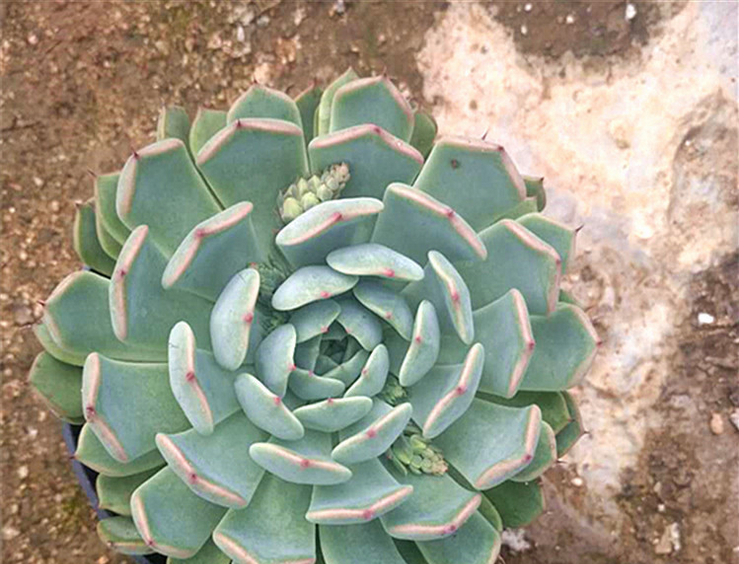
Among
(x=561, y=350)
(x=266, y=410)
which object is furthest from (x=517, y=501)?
(x=266, y=410)

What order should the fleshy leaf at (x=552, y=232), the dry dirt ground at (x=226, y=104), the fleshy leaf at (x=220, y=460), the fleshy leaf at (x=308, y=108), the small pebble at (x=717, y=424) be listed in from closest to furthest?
the fleshy leaf at (x=220, y=460) < the fleshy leaf at (x=552, y=232) < the fleshy leaf at (x=308, y=108) < the dry dirt ground at (x=226, y=104) < the small pebble at (x=717, y=424)

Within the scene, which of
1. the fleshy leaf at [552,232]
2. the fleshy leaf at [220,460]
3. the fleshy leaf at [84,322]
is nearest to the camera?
the fleshy leaf at [220,460]

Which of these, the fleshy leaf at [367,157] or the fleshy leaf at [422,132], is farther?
the fleshy leaf at [422,132]

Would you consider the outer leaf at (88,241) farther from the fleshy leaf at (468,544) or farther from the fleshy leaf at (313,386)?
the fleshy leaf at (468,544)

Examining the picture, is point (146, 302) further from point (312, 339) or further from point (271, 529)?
point (271, 529)

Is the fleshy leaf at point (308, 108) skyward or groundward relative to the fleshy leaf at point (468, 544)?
skyward

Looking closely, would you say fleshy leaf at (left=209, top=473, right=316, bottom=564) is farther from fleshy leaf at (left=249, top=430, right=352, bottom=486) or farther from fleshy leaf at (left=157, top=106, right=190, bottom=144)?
fleshy leaf at (left=157, top=106, right=190, bottom=144)

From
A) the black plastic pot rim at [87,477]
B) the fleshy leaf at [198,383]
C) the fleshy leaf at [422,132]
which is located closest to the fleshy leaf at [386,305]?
the fleshy leaf at [198,383]

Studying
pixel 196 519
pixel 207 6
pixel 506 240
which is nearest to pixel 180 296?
pixel 196 519
